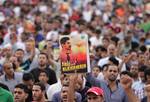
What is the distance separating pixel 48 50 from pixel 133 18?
13.5m

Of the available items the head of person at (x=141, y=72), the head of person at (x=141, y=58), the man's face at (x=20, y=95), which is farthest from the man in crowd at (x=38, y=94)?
the head of person at (x=141, y=58)

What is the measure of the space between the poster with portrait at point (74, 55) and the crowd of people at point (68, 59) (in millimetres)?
67

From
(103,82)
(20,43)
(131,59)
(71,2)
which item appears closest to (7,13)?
(71,2)

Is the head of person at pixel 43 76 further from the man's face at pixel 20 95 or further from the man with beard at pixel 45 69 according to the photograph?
the man's face at pixel 20 95

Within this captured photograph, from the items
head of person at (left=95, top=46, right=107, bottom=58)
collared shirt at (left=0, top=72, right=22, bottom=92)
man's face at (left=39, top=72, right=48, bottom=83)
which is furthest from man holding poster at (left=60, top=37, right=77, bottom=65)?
head of person at (left=95, top=46, right=107, bottom=58)

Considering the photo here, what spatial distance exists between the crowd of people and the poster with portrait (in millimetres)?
67

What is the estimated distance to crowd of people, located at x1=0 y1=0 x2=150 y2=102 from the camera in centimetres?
1207

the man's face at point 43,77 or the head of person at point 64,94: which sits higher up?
the man's face at point 43,77

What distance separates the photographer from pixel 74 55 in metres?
11.5

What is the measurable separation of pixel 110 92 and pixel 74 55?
1311 millimetres

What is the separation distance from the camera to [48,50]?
672 inches

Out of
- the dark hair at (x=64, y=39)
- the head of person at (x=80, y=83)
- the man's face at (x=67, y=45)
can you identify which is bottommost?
the head of person at (x=80, y=83)

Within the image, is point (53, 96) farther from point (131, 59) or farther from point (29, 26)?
point (29, 26)

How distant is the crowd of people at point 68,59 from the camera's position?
12070 millimetres
